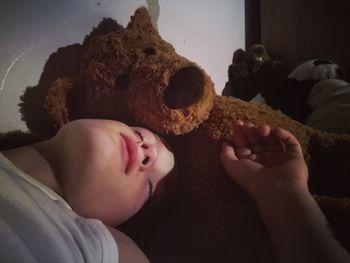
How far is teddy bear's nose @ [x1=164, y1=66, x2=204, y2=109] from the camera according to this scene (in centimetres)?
57

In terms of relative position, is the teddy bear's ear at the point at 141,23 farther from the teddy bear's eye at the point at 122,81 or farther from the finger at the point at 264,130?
the finger at the point at 264,130

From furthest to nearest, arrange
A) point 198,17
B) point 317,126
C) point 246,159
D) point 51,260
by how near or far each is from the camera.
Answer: point 198,17, point 317,126, point 246,159, point 51,260

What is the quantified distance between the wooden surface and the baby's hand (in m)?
0.52

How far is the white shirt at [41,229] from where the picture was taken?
15.4 inches

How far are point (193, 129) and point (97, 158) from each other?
183 mm

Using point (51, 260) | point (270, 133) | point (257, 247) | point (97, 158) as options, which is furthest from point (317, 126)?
point (51, 260)

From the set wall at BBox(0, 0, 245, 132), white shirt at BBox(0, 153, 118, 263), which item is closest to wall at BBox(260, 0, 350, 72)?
wall at BBox(0, 0, 245, 132)

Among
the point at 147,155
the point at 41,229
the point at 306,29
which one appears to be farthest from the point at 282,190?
the point at 306,29

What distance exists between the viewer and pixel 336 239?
48 centimetres

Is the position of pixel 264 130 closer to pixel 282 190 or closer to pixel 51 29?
pixel 282 190

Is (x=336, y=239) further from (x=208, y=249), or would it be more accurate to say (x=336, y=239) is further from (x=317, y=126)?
(x=317, y=126)

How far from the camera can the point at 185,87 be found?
0.57 meters

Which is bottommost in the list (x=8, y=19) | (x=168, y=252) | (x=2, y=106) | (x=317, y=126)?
(x=168, y=252)

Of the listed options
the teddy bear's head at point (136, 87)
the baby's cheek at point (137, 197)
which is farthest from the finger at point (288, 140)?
the baby's cheek at point (137, 197)
